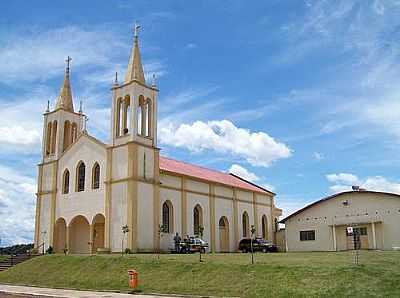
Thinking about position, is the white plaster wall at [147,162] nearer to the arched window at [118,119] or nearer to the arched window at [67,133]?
the arched window at [118,119]

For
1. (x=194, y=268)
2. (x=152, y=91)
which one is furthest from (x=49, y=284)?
(x=152, y=91)

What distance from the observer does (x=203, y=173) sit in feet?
166

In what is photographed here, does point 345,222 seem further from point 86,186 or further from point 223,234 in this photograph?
point 86,186

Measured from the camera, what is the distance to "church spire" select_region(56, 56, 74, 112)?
155 ft

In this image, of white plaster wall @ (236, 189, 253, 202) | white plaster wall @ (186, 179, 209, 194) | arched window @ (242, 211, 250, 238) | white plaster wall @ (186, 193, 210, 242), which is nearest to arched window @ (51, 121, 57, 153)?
white plaster wall @ (186, 179, 209, 194)

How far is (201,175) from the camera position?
48344 mm

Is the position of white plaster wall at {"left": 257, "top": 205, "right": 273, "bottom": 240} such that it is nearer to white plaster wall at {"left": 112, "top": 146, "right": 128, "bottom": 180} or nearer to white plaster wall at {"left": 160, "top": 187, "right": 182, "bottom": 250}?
white plaster wall at {"left": 160, "top": 187, "right": 182, "bottom": 250}

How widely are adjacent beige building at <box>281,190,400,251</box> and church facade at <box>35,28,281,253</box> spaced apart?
8.10m

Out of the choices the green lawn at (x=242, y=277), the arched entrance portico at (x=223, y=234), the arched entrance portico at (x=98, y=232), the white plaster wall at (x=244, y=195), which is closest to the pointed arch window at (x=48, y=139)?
the arched entrance portico at (x=98, y=232)

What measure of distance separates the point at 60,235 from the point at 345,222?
2557 centimetres

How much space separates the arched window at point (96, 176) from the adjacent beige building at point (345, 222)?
1777cm

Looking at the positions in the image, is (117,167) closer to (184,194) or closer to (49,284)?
(184,194)

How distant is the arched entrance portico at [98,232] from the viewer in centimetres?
4003

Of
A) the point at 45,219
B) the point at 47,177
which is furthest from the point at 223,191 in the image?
the point at 45,219
